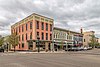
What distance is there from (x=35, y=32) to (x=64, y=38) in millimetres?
19233

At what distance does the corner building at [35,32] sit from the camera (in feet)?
163

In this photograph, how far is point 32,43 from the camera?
49656 millimetres

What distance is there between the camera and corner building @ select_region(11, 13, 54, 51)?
163 ft

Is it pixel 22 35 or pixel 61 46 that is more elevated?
pixel 22 35

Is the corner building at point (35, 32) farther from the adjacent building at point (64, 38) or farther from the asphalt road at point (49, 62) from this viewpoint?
the asphalt road at point (49, 62)

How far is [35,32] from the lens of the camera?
49.2 m

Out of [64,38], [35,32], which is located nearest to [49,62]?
[35,32]

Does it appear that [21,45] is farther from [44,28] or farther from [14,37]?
[44,28]

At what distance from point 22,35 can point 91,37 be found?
54002mm

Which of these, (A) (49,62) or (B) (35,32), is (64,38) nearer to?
(B) (35,32)

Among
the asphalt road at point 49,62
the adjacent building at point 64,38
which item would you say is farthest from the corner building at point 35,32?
the asphalt road at point 49,62

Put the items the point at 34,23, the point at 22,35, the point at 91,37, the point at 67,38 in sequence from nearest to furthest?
the point at 34,23, the point at 22,35, the point at 67,38, the point at 91,37

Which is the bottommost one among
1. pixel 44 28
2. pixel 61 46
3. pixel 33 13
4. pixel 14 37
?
pixel 61 46

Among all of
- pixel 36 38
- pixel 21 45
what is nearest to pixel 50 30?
pixel 36 38
